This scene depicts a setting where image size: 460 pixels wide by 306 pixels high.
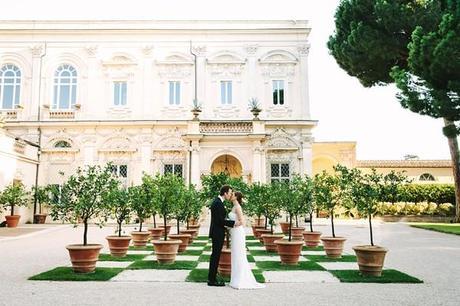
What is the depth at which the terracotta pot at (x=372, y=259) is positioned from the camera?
8.46 metres

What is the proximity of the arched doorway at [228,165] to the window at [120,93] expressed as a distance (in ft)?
19.8

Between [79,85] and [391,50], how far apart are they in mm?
16206

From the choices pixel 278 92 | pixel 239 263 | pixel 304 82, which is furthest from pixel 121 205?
pixel 304 82

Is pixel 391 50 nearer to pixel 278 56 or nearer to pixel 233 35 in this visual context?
pixel 278 56

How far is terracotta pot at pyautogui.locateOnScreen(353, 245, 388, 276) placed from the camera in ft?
27.8

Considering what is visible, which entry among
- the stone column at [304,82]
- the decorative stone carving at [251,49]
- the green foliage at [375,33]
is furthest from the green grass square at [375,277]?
the decorative stone carving at [251,49]

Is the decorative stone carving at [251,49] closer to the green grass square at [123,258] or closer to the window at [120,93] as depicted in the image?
the window at [120,93]

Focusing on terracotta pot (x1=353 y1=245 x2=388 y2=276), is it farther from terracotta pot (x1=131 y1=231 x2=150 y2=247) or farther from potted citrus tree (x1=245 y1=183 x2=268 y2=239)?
terracotta pot (x1=131 y1=231 x2=150 y2=247)

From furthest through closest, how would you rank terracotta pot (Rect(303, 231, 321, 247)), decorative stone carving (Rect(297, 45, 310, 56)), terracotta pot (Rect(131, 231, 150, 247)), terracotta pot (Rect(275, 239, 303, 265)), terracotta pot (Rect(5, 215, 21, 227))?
decorative stone carving (Rect(297, 45, 310, 56)) < terracotta pot (Rect(5, 215, 21, 227)) < terracotta pot (Rect(303, 231, 321, 247)) < terracotta pot (Rect(131, 231, 150, 247)) < terracotta pot (Rect(275, 239, 303, 265))

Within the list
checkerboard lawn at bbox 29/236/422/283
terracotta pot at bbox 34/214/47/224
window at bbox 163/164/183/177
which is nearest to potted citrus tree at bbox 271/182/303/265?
checkerboard lawn at bbox 29/236/422/283

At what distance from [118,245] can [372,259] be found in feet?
19.5

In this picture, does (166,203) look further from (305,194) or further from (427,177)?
(427,177)

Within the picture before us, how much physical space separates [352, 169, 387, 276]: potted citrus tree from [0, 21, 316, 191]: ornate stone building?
14.5m

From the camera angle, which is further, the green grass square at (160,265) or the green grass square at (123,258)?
the green grass square at (123,258)
